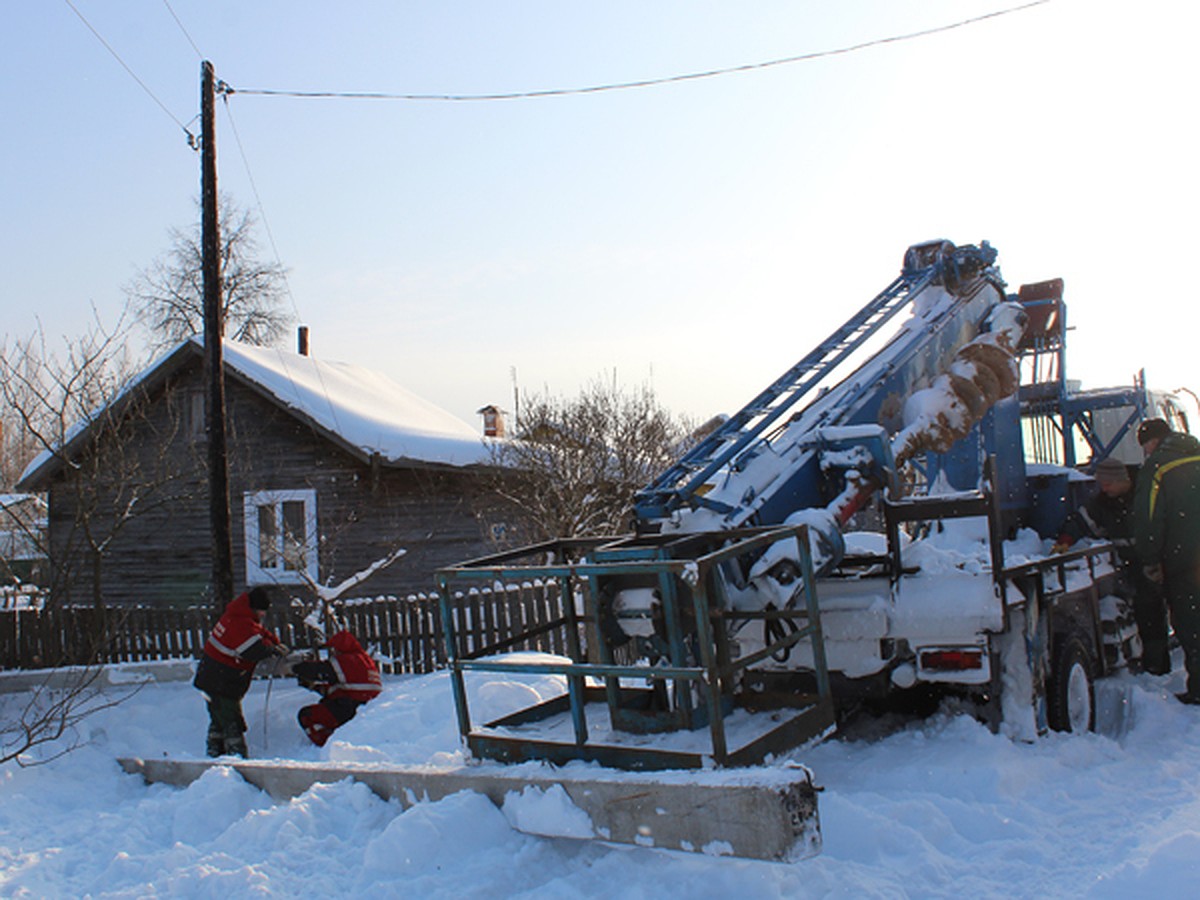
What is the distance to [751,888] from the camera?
12.7 feet

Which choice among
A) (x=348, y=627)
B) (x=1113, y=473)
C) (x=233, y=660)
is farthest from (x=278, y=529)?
(x=1113, y=473)

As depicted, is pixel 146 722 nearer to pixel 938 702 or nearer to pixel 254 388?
pixel 938 702

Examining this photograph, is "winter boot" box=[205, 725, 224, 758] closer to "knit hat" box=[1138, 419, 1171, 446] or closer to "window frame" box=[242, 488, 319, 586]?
"knit hat" box=[1138, 419, 1171, 446]

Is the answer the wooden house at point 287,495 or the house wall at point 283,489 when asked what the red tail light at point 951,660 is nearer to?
the wooden house at point 287,495

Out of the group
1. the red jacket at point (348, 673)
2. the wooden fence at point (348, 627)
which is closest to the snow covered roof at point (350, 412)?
the wooden fence at point (348, 627)

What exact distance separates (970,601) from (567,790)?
2.58m

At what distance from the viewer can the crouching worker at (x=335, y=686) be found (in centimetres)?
946

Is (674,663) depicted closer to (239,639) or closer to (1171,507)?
(1171,507)

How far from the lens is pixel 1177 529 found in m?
7.23

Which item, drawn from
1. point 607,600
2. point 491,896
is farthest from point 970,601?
point 491,896

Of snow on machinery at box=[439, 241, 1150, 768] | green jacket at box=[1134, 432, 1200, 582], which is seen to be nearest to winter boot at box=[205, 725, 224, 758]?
snow on machinery at box=[439, 241, 1150, 768]

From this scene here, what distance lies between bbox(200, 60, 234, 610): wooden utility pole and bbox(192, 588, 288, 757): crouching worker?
11.4 feet

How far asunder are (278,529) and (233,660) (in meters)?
10.3

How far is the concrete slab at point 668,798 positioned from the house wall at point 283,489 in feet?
49.0
